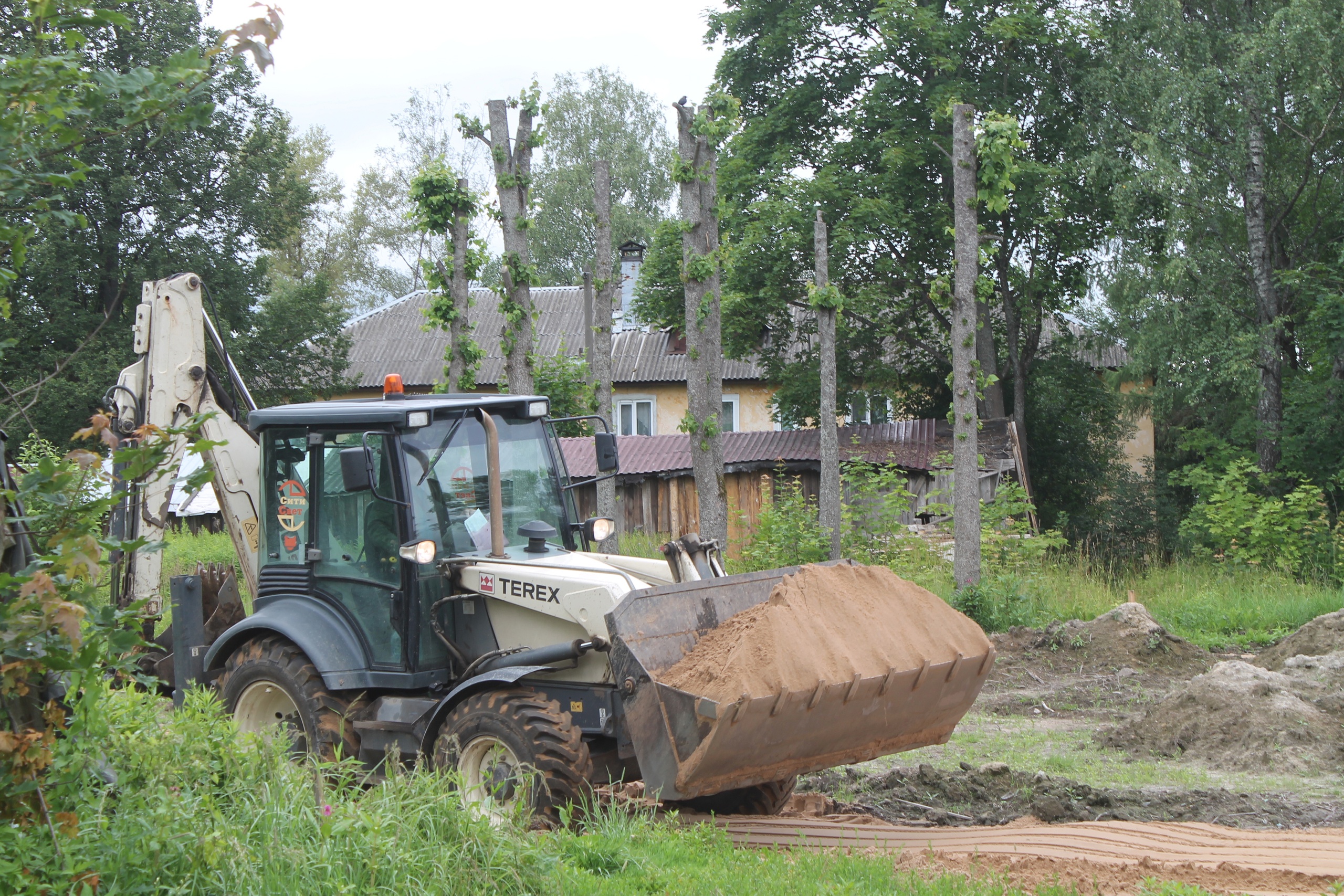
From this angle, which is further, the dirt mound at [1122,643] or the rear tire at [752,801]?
the dirt mound at [1122,643]

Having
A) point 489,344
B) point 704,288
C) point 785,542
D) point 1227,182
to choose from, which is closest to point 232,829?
point 704,288

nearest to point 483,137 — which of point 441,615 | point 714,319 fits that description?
point 714,319

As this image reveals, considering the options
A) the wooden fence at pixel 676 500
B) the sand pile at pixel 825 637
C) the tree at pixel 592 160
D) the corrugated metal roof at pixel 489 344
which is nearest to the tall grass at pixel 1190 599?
the sand pile at pixel 825 637

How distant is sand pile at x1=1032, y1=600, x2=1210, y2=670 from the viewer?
11414mm

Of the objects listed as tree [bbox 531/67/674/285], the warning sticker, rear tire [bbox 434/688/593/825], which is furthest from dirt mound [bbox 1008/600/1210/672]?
tree [bbox 531/67/674/285]

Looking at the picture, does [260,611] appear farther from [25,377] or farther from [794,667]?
[25,377]

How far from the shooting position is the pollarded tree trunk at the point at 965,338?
43.8 feet

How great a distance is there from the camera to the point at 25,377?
86.4ft

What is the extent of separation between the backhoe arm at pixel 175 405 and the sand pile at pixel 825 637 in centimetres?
397

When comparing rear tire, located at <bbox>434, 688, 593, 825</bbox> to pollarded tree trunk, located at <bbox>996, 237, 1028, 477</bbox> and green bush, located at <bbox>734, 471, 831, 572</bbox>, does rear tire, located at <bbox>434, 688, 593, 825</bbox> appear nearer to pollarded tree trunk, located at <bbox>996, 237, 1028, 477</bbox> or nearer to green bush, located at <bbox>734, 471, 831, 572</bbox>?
green bush, located at <bbox>734, 471, 831, 572</bbox>

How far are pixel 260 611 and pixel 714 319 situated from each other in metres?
8.53

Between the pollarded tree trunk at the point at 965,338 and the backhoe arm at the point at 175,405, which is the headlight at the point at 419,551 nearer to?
the backhoe arm at the point at 175,405

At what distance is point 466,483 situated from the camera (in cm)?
713

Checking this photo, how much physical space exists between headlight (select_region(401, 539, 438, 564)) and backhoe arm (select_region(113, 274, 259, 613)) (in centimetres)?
208
